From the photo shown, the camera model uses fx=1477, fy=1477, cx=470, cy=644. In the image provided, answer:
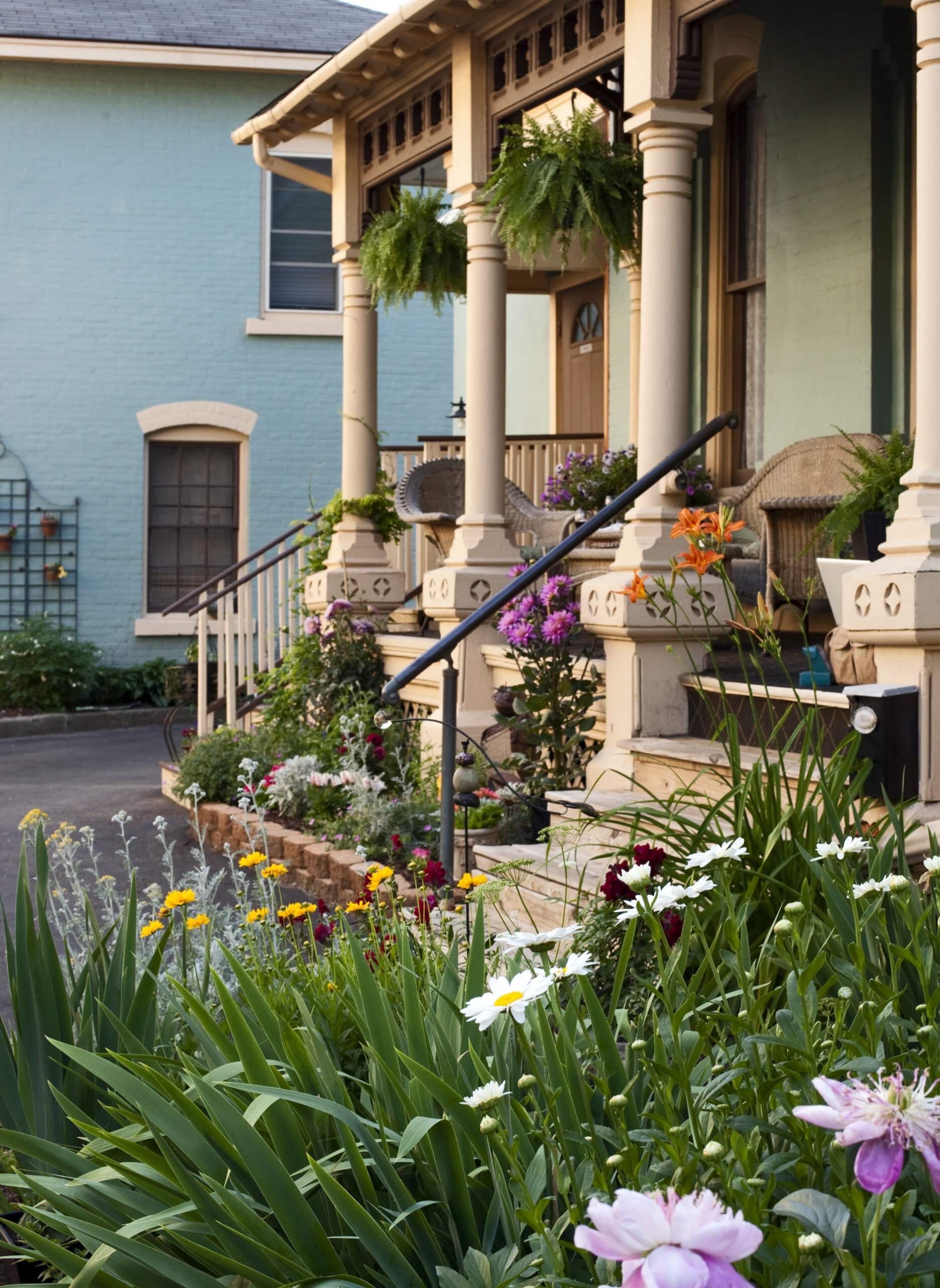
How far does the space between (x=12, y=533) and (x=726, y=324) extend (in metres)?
8.99

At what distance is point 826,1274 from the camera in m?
1.49

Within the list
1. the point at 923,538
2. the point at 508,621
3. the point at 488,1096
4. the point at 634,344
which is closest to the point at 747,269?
the point at 634,344

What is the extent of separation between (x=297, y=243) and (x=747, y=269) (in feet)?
27.9

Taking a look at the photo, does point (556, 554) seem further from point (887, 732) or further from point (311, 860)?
point (311, 860)

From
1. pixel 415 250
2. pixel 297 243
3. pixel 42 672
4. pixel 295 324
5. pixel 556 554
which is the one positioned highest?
pixel 297 243

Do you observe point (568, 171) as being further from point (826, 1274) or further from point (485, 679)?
point (826, 1274)

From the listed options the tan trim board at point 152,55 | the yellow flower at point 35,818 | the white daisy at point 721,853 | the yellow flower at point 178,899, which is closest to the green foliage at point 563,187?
the yellow flower at point 35,818

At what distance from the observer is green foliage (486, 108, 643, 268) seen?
7.10 m

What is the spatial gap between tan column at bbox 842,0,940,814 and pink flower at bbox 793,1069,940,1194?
3.36 metres

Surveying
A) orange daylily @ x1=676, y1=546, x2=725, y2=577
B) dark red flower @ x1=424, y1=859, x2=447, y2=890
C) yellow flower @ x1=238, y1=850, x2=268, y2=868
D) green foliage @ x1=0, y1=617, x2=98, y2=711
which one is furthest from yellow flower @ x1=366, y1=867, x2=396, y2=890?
green foliage @ x1=0, y1=617, x2=98, y2=711

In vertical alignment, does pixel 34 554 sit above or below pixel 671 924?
above

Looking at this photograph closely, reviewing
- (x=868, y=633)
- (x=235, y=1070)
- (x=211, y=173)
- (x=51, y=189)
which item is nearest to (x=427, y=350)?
(x=211, y=173)

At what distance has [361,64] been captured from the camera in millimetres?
8359

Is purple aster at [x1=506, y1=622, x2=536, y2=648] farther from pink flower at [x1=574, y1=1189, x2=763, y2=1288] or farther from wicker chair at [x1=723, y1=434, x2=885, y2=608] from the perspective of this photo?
pink flower at [x1=574, y1=1189, x2=763, y2=1288]
